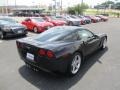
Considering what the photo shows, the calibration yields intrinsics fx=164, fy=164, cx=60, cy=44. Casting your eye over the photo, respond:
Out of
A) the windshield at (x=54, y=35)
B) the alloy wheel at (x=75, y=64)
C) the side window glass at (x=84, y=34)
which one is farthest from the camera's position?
the side window glass at (x=84, y=34)

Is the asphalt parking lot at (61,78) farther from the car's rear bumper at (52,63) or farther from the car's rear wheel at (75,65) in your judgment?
the car's rear bumper at (52,63)

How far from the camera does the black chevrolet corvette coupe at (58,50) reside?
3929mm

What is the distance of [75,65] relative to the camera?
464cm

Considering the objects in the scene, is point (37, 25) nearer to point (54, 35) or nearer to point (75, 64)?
point (54, 35)

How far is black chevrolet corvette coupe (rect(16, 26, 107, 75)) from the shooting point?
393 cm

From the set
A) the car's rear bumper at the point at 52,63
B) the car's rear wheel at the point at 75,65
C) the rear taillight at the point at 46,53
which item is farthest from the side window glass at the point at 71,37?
the rear taillight at the point at 46,53

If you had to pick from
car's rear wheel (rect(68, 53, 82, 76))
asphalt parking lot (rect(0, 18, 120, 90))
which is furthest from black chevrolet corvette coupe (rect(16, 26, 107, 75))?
asphalt parking lot (rect(0, 18, 120, 90))

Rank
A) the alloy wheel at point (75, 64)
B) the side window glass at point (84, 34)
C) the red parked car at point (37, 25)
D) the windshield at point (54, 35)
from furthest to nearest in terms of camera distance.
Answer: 1. the red parked car at point (37, 25)
2. the side window glass at point (84, 34)
3. the windshield at point (54, 35)
4. the alloy wheel at point (75, 64)

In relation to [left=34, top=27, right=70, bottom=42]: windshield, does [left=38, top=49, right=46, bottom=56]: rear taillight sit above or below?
below

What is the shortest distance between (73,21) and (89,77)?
17640mm

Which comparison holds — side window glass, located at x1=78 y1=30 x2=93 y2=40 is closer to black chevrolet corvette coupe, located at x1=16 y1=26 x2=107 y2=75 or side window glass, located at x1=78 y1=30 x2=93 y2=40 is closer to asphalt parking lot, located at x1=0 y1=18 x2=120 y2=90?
black chevrolet corvette coupe, located at x1=16 y1=26 x2=107 y2=75

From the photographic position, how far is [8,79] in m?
4.30

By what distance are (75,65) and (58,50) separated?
36.7 inches

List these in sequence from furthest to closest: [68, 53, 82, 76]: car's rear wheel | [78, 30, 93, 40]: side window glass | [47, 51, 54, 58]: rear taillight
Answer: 1. [78, 30, 93, 40]: side window glass
2. [68, 53, 82, 76]: car's rear wheel
3. [47, 51, 54, 58]: rear taillight
